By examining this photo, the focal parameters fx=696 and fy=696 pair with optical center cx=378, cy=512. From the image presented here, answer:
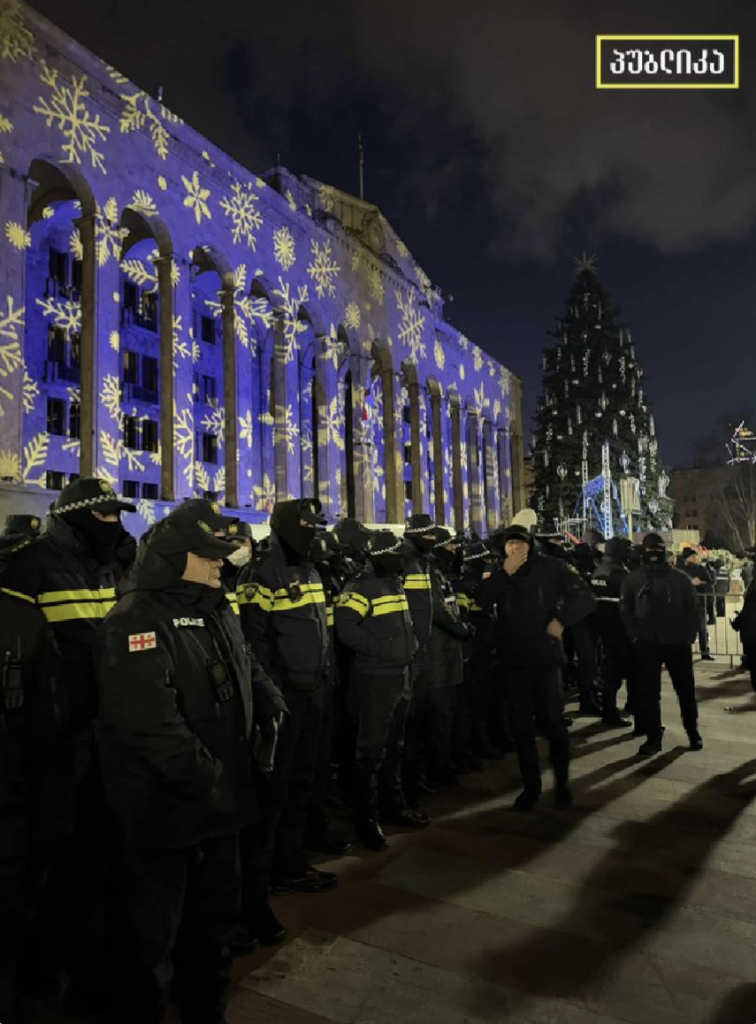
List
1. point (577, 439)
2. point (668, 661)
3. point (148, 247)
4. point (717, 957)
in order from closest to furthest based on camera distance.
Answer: point (717, 957) < point (668, 661) < point (148, 247) < point (577, 439)

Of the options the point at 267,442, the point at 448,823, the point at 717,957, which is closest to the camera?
the point at 717,957

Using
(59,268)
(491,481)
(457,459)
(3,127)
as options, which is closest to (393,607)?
(3,127)

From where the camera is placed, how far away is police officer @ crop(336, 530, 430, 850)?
5094 millimetres

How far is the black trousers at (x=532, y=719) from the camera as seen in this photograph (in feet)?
18.9

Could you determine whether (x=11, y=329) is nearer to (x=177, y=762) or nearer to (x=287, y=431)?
(x=287, y=431)

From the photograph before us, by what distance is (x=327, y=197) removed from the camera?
27375 millimetres

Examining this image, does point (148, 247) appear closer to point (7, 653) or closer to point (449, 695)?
point (449, 695)

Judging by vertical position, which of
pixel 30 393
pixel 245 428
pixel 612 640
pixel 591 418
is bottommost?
pixel 612 640

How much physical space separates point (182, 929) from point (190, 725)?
85 cm

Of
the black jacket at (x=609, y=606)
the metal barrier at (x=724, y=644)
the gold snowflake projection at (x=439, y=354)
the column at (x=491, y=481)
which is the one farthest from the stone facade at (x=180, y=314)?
the metal barrier at (x=724, y=644)

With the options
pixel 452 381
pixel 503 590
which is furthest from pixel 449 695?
pixel 452 381

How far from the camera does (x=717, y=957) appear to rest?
3535 millimetres

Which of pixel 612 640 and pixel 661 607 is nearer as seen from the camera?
pixel 661 607

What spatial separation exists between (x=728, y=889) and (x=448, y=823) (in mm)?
1965
